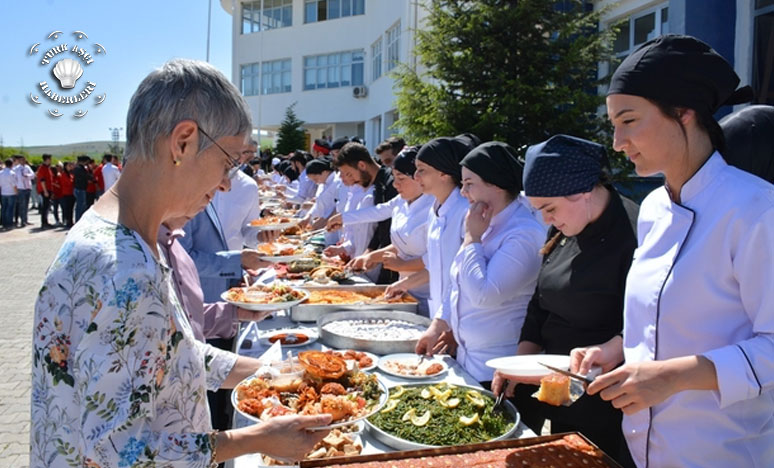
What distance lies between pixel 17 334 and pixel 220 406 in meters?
4.12

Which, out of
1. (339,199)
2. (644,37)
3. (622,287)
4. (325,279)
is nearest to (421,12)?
(644,37)

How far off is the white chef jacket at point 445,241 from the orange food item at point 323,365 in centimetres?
96

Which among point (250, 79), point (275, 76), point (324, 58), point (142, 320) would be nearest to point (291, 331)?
point (142, 320)

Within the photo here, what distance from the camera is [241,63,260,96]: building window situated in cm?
3059

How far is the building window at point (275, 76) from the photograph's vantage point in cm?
2873

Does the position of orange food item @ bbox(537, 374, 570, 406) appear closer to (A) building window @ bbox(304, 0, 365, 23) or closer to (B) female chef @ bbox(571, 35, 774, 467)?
(B) female chef @ bbox(571, 35, 774, 467)

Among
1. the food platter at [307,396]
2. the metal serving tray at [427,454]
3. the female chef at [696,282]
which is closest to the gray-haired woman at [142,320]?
the metal serving tray at [427,454]

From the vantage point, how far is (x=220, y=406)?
286cm

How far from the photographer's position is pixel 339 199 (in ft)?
23.8

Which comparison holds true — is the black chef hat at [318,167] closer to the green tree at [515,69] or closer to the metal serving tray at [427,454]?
the green tree at [515,69]

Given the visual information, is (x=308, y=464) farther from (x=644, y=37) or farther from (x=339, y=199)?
(x=644, y=37)

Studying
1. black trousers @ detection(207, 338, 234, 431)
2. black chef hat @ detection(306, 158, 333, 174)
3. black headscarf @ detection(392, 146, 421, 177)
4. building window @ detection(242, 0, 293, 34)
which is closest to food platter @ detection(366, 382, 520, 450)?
black trousers @ detection(207, 338, 234, 431)

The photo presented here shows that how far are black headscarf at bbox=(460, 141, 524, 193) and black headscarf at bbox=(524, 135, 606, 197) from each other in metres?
0.48

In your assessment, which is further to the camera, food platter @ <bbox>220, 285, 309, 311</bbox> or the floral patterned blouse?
food platter @ <bbox>220, 285, 309, 311</bbox>
